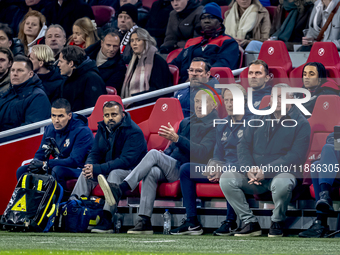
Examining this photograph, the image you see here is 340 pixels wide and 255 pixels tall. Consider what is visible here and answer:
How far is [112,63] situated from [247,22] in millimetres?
2071

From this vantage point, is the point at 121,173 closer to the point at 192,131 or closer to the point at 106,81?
the point at 192,131

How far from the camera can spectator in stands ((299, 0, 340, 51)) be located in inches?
308

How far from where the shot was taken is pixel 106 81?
7867mm

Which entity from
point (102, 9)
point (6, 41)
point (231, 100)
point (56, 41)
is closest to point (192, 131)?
point (231, 100)

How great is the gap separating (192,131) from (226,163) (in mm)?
566

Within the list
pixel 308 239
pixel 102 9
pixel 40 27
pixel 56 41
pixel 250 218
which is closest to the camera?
pixel 308 239

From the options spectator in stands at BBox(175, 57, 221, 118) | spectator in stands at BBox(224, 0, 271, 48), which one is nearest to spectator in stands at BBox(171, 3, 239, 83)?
spectator in stands at BBox(224, 0, 271, 48)

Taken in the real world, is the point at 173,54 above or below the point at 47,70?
above

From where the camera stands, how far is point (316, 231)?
480 cm

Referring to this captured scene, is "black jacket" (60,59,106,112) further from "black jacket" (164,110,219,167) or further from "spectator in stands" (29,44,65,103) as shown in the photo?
"black jacket" (164,110,219,167)

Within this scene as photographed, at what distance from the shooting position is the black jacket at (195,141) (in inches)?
221

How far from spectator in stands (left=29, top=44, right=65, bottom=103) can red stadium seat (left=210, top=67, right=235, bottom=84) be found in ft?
6.23

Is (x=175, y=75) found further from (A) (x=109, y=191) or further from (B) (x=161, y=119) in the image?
(A) (x=109, y=191)

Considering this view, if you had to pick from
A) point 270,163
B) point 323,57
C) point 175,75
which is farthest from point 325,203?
point 175,75
